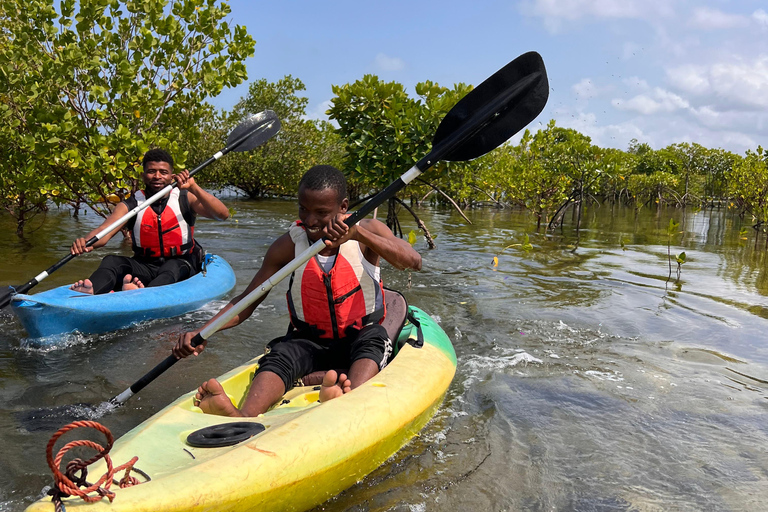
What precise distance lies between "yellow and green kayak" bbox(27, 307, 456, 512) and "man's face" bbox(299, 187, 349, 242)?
0.84 m

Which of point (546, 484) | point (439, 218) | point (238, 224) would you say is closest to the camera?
point (546, 484)

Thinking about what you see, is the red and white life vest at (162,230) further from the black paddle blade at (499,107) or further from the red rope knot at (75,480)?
the red rope knot at (75,480)

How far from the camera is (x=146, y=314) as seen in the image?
16.5 ft

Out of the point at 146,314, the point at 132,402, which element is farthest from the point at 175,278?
the point at 132,402

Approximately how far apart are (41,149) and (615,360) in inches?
272

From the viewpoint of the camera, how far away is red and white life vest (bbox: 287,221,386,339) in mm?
3043

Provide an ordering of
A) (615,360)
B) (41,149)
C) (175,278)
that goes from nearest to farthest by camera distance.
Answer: (615,360) < (175,278) < (41,149)

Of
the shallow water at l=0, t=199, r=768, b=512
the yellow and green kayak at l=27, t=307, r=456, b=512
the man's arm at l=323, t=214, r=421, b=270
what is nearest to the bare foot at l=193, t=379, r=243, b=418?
the yellow and green kayak at l=27, t=307, r=456, b=512

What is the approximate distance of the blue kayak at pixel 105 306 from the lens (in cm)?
428

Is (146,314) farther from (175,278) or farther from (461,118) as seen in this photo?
(461,118)

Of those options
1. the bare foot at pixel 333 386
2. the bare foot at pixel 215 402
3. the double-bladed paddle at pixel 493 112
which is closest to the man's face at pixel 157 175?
the double-bladed paddle at pixel 493 112

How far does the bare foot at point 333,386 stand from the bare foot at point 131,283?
309 centimetres

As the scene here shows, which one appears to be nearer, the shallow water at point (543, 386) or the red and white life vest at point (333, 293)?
the shallow water at point (543, 386)

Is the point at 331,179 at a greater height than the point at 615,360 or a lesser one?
greater
